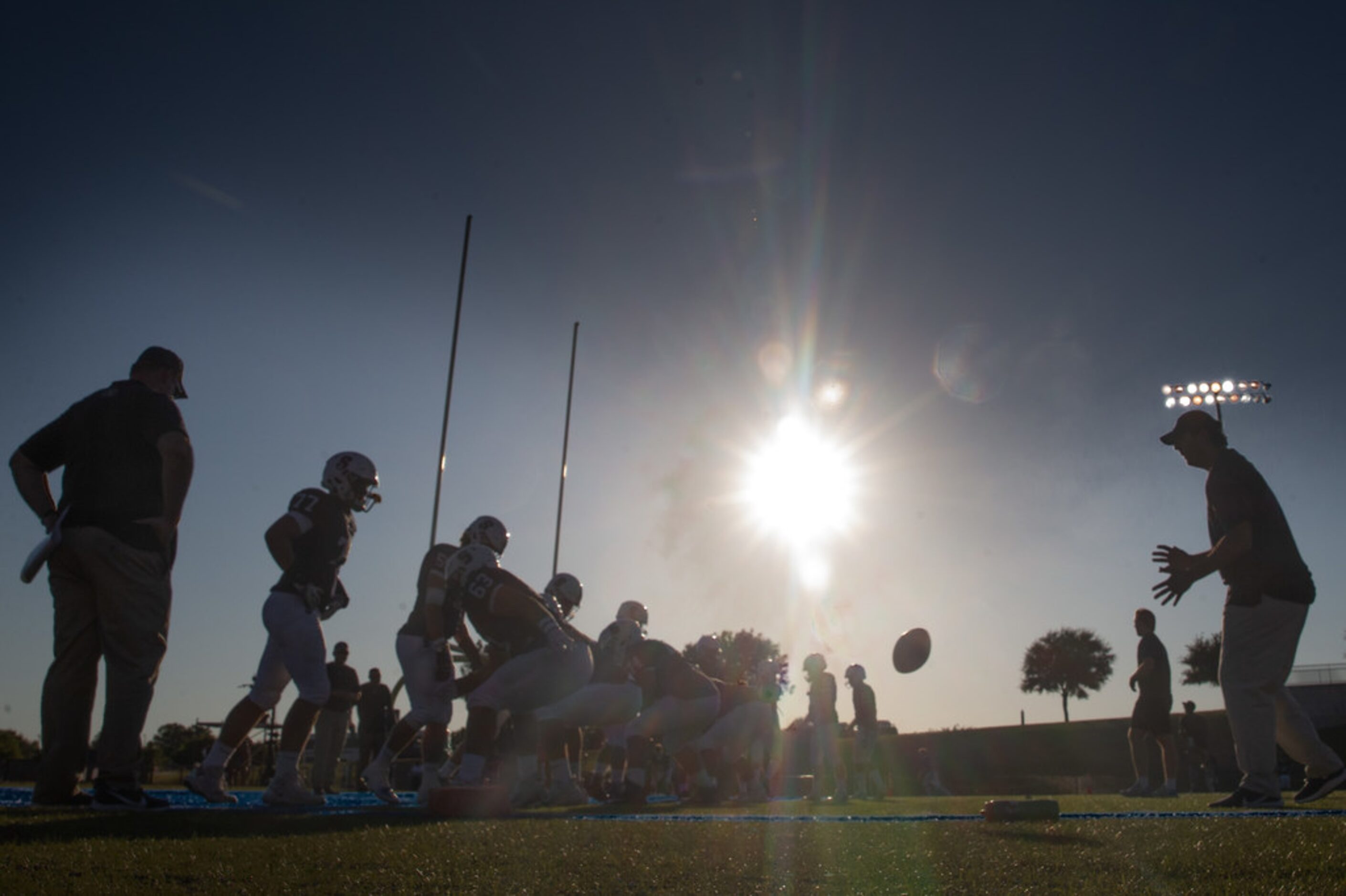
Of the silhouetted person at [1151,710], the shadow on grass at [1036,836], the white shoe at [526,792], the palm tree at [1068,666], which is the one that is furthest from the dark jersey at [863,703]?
the palm tree at [1068,666]

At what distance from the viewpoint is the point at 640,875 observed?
3.37 m

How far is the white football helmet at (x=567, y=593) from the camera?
10492 mm

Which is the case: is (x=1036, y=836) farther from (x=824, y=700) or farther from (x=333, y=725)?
(x=333, y=725)

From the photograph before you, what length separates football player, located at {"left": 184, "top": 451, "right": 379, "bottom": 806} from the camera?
7148 mm

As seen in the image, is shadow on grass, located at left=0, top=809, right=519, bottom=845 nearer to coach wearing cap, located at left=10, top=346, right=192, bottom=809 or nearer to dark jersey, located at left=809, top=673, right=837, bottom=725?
coach wearing cap, located at left=10, top=346, right=192, bottom=809

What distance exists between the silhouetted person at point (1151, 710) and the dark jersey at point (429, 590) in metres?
8.11

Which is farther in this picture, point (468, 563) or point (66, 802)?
point (468, 563)

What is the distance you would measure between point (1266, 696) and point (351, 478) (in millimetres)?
6712

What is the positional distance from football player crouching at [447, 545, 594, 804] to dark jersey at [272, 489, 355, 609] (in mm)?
895

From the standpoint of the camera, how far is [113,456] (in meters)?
6.06

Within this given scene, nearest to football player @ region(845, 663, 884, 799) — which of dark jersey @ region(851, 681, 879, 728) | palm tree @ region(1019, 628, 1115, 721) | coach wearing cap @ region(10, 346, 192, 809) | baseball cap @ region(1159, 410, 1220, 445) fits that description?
dark jersey @ region(851, 681, 879, 728)

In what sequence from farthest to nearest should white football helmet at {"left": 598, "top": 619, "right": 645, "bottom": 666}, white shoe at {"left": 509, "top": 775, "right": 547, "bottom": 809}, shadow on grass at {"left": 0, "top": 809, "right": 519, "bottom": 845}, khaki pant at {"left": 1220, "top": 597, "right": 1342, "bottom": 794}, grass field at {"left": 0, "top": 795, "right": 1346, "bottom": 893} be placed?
white football helmet at {"left": 598, "top": 619, "right": 645, "bottom": 666} → white shoe at {"left": 509, "top": 775, "right": 547, "bottom": 809} → khaki pant at {"left": 1220, "top": 597, "right": 1342, "bottom": 794} → shadow on grass at {"left": 0, "top": 809, "right": 519, "bottom": 845} → grass field at {"left": 0, "top": 795, "right": 1346, "bottom": 893}

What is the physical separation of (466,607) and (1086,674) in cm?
8673

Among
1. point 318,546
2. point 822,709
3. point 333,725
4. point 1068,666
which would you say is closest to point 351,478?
point 318,546
